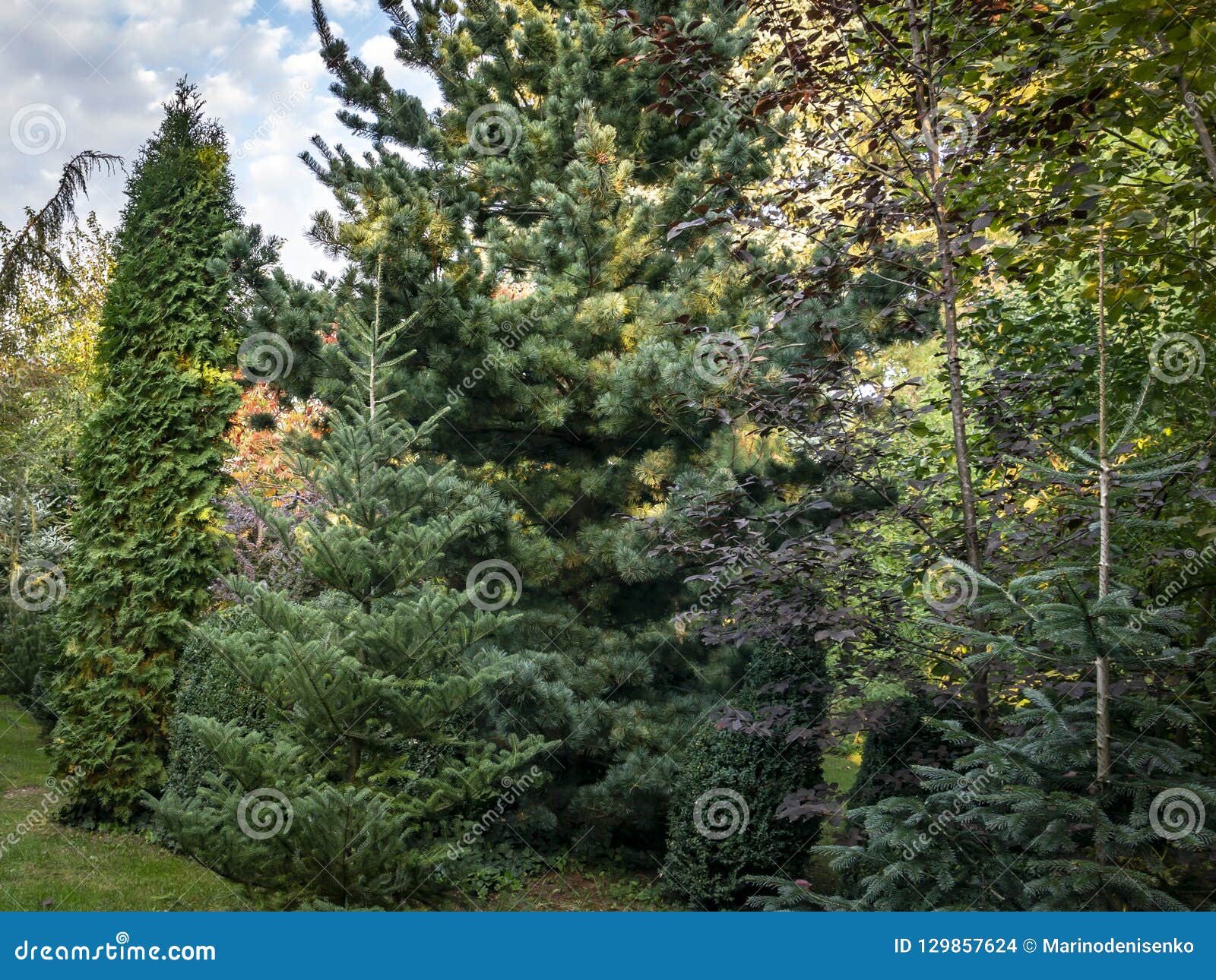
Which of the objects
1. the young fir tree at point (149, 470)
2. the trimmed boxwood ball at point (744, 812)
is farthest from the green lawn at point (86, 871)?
the trimmed boxwood ball at point (744, 812)

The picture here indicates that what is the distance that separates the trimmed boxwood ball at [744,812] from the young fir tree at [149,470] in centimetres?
479

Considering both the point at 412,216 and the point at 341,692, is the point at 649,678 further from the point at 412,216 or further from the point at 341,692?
→ the point at 412,216

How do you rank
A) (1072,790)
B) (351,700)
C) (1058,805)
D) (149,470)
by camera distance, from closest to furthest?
(1058,805) < (1072,790) < (351,700) < (149,470)

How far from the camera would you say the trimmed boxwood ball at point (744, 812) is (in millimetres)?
5344

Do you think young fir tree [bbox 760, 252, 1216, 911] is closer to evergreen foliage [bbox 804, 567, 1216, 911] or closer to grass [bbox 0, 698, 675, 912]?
evergreen foliage [bbox 804, 567, 1216, 911]

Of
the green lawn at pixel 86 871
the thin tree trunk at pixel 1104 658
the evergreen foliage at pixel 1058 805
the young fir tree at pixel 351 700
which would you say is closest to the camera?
the evergreen foliage at pixel 1058 805

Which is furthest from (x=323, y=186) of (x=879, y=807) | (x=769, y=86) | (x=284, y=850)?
(x=879, y=807)

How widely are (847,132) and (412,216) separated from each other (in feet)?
9.65

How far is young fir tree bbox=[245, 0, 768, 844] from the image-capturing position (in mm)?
5867

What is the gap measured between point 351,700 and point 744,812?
9.56ft

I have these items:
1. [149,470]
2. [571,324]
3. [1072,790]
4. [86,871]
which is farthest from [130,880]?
[1072,790]

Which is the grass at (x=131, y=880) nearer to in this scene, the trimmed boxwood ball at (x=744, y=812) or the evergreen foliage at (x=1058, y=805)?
the trimmed boxwood ball at (x=744, y=812)

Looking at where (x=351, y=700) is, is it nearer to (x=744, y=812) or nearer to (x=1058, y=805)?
(x=1058, y=805)

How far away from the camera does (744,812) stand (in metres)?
5.35
